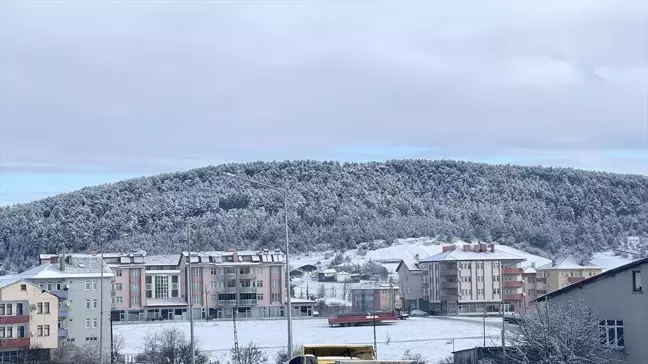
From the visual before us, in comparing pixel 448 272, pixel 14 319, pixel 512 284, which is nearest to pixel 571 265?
pixel 512 284

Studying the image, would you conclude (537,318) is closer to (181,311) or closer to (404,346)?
(404,346)

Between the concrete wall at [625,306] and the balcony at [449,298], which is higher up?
the concrete wall at [625,306]

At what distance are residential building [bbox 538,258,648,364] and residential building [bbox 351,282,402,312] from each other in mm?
98707

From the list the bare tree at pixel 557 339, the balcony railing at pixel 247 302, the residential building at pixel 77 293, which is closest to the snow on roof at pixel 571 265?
the balcony railing at pixel 247 302

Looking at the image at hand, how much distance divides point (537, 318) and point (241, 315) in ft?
322

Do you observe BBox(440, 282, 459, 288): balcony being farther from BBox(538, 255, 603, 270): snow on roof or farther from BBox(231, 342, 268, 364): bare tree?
BBox(231, 342, 268, 364): bare tree

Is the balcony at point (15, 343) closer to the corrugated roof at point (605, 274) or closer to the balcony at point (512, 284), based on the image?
the corrugated roof at point (605, 274)

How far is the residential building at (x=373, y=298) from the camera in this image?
142 meters

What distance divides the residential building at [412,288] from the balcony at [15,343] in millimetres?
77374

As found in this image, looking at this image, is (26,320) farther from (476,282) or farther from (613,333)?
(476,282)

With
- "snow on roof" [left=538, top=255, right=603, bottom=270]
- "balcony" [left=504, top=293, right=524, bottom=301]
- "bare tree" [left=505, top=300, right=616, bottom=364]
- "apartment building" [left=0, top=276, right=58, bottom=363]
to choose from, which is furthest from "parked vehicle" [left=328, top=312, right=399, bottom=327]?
"bare tree" [left=505, top=300, right=616, bottom=364]

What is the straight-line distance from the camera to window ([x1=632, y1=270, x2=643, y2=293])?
40.0 m

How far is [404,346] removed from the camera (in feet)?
256

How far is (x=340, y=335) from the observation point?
306ft
